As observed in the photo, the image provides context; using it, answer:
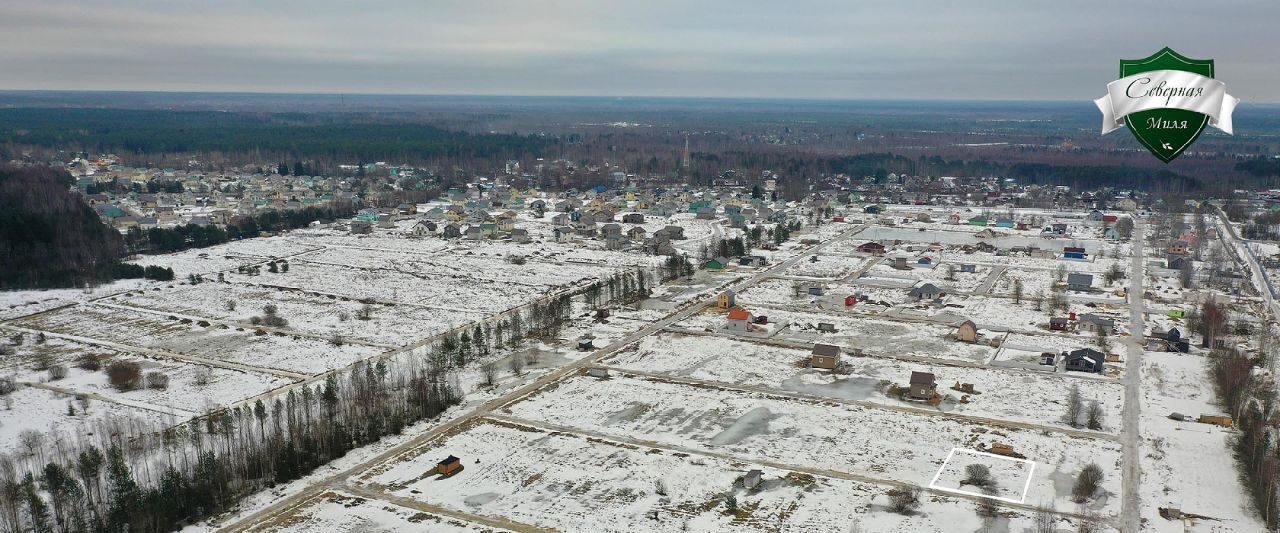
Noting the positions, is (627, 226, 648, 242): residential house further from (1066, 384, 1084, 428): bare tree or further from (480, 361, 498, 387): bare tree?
(1066, 384, 1084, 428): bare tree

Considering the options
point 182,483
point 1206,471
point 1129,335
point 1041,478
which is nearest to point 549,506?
point 182,483

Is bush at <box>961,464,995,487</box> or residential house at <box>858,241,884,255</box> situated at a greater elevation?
residential house at <box>858,241,884,255</box>

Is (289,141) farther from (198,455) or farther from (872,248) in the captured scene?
(198,455)

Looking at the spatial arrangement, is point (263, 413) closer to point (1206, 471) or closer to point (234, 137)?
point (1206, 471)

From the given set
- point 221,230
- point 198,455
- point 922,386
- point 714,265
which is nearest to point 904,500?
point 922,386

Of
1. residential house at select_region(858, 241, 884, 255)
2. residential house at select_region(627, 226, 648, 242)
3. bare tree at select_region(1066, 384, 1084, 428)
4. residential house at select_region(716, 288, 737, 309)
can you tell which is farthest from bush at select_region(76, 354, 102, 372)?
residential house at select_region(858, 241, 884, 255)

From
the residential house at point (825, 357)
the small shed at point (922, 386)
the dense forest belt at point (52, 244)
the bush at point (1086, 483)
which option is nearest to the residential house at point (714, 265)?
the residential house at point (825, 357)

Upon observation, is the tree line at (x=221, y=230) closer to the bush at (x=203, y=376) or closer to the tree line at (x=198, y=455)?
the bush at (x=203, y=376)
